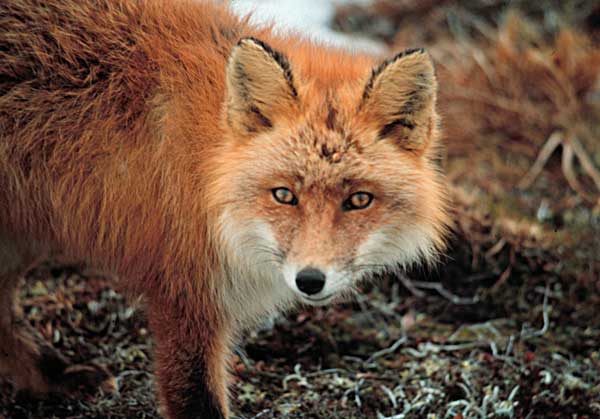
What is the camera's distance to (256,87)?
3.14 metres

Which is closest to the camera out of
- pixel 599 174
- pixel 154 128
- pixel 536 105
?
pixel 154 128

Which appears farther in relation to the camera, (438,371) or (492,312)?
(492,312)

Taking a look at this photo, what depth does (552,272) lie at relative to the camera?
5039 millimetres

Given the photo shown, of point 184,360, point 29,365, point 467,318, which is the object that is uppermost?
point 467,318

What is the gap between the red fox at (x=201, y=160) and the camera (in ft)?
10.1

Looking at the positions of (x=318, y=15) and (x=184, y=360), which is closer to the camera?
(x=184, y=360)

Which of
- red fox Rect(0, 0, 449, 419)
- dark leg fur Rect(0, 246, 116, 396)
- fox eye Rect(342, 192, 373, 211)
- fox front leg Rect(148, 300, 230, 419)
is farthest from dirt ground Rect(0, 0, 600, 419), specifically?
fox eye Rect(342, 192, 373, 211)

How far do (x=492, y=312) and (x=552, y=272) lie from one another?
0.53m

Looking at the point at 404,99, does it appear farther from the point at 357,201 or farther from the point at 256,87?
the point at 256,87

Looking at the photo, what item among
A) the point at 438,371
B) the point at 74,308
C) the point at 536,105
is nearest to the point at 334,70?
the point at 438,371

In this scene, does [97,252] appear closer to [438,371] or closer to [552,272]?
[438,371]

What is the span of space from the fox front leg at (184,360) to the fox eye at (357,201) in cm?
80

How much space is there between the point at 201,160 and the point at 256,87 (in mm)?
421

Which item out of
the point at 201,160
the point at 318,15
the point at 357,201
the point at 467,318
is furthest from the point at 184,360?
the point at 318,15
